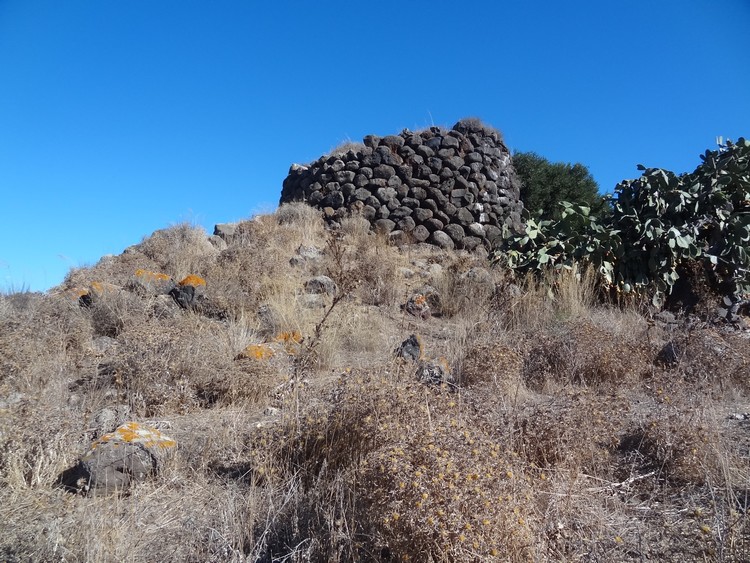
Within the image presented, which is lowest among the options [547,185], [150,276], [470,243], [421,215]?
[150,276]

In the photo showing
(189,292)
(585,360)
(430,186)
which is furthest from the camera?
(430,186)

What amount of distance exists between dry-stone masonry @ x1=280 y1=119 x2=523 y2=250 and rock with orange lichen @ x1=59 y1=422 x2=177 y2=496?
28.5ft

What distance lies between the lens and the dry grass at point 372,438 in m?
2.19

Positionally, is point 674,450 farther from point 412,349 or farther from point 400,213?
point 400,213

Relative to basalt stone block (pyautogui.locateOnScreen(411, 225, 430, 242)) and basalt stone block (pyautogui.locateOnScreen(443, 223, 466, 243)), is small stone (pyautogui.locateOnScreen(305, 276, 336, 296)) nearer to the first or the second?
basalt stone block (pyautogui.locateOnScreen(411, 225, 430, 242))

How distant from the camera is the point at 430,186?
39.0 ft

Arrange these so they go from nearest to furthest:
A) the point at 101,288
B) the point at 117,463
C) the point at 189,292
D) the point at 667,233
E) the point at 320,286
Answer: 1. the point at 117,463
2. the point at 101,288
3. the point at 189,292
4. the point at 667,233
5. the point at 320,286

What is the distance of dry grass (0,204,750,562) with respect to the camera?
219 centimetres

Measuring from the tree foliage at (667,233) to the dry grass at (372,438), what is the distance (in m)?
1.27

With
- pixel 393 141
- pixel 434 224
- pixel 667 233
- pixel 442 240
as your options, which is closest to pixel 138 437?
pixel 667 233

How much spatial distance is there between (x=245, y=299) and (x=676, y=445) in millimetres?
5120

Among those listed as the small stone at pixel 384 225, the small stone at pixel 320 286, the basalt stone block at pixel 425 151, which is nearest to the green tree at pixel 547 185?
the basalt stone block at pixel 425 151

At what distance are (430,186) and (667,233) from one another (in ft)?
19.0

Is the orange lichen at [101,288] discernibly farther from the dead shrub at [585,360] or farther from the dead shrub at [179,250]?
the dead shrub at [585,360]
